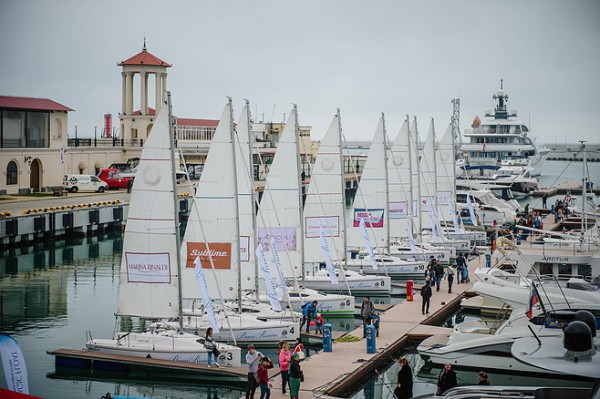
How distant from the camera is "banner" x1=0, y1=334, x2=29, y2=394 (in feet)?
60.0

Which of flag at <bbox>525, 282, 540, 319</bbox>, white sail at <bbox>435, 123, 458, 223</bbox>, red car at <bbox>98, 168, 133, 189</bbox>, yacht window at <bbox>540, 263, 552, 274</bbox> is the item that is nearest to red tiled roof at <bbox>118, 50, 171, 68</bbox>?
red car at <bbox>98, 168, 133, 189</bbox>

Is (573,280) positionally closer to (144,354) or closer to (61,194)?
(144,354)

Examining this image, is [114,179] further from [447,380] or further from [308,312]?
[447,380]

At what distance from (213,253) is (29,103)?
48264 millimetres

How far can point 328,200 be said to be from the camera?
3838cm

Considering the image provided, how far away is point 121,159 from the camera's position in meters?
88.6

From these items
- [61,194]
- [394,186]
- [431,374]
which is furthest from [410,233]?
[61,194]

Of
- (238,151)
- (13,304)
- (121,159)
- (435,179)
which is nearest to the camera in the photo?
(238,151)

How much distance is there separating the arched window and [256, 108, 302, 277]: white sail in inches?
1560

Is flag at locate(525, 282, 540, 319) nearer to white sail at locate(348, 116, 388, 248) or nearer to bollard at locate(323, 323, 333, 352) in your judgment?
bollard at locate(323, 323, 333, 352)

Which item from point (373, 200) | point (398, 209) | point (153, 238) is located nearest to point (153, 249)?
point (153, 238)

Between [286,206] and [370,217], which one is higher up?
[286,206]

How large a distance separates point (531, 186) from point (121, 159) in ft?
159

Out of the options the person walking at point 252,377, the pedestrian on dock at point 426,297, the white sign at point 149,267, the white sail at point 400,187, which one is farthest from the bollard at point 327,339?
the white sail at point 400,187
